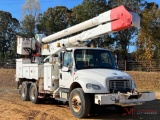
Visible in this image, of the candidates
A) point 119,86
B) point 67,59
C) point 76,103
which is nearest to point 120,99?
point 119,86

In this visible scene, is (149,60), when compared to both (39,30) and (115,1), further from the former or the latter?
(39,30)

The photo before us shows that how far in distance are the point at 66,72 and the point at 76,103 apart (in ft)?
5.51

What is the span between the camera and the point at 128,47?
136 ft

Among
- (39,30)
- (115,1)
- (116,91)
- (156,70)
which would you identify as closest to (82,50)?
(116,91)

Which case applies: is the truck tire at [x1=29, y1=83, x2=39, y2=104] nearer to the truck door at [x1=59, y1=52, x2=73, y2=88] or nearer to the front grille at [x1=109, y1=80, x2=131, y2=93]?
the truck door at [x1=59, y1=52, x2=73, y2=88]

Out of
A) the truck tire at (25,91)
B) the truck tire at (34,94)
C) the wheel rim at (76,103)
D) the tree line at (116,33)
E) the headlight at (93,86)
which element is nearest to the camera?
the headlight at (93,86)

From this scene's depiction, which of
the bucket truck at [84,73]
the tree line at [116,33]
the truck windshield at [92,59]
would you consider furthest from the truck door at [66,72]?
the tree line at [116,33]

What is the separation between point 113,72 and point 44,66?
13.6 ft

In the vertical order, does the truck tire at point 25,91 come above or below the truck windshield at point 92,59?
below

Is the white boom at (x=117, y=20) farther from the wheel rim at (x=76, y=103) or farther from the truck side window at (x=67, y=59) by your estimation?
the wheel rim at (x=76, y=103)

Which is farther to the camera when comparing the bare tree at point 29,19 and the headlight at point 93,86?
the bare tree at point 29,19

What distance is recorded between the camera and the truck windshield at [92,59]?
11766 millimetres

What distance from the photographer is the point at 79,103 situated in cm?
1072

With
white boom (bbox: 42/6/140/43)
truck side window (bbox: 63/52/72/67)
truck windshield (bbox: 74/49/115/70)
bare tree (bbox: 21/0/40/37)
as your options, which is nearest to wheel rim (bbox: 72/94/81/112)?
truck windshield (bbox: 74/49/115/70)
